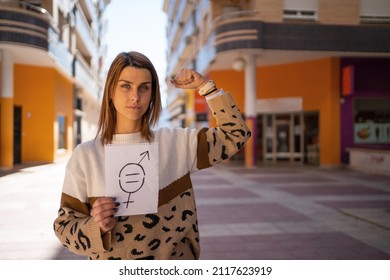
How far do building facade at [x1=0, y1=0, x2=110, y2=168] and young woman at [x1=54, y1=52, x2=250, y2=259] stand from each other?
0.34 m

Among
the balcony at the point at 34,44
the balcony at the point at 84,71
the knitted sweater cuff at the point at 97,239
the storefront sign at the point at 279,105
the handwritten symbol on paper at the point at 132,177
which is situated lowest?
the knitted sweater cuff at the point at 97,239

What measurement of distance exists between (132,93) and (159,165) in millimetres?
298

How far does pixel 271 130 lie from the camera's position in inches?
711

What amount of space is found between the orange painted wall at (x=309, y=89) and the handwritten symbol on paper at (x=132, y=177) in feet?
41.8

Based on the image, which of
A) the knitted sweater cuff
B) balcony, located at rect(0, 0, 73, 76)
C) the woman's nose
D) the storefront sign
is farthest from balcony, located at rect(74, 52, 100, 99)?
the storefront sign

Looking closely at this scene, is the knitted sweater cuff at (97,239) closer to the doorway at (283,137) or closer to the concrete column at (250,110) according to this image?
the concrete column at (250,110)

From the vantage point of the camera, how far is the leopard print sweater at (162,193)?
1.44m

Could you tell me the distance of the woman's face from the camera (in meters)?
1.45

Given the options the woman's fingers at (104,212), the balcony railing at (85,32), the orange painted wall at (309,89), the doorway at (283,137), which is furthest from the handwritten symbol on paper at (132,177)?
the doorway at (283,137)

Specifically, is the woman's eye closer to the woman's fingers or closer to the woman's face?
the woman's face

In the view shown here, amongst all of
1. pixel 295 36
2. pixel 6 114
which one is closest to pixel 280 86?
pixel 295 36
